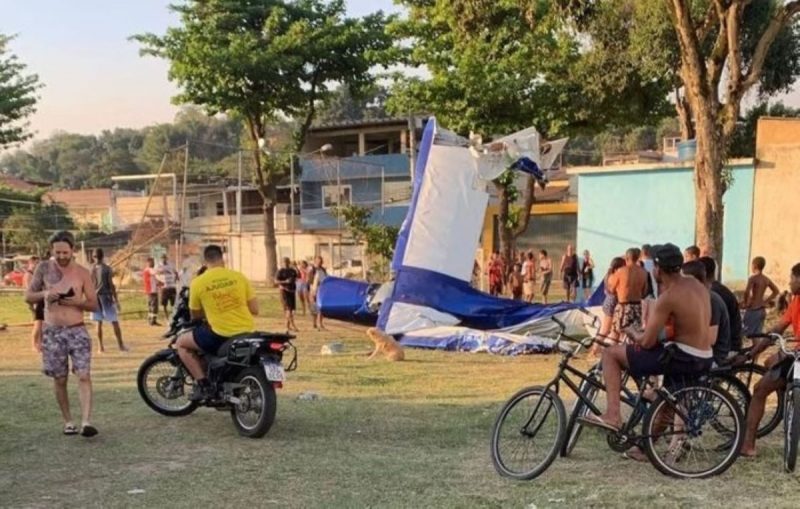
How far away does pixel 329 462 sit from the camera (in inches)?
251

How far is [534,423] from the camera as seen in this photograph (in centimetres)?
585

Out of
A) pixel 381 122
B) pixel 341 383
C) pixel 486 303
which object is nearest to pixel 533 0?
pixel 486 303

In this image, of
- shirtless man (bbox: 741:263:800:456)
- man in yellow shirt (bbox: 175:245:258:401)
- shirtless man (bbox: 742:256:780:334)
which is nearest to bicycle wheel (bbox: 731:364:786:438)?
shirtless man (bbox: 741:263:800:456)

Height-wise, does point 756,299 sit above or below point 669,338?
below

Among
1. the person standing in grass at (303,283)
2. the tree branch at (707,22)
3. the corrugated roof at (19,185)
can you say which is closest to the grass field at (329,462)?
the tree branch at (707,22)

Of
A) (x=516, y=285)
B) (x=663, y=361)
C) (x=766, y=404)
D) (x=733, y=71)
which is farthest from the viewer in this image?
(x=516, y=285)

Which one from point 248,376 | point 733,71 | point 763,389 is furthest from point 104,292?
point 733,71

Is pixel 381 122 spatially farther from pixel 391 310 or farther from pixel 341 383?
pixel 341 383

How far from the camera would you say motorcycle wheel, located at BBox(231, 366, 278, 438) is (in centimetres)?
714

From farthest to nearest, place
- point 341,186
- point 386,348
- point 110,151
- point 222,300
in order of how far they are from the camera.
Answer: point 110,151
point 341,186
point 386,348
point 222,300

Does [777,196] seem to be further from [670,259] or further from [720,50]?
[670,259]

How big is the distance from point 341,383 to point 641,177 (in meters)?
15.0

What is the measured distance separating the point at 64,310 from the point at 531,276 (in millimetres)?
15439

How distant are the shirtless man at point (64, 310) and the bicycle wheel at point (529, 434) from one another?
11.5ft
